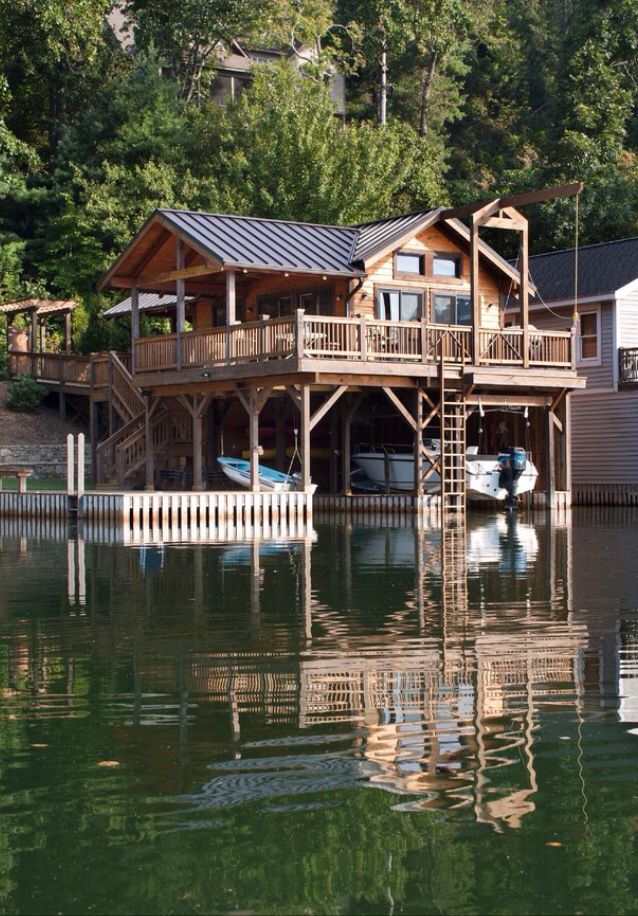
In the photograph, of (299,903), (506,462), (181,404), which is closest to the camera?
(299,903)

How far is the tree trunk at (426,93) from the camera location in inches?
2516

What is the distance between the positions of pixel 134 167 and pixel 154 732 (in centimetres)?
4737

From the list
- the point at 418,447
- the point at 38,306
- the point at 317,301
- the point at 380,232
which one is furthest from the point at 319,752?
the point at 38,306

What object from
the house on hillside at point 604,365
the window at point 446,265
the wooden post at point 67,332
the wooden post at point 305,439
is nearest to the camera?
the wooden post at point 305,439

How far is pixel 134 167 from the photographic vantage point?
178 ft

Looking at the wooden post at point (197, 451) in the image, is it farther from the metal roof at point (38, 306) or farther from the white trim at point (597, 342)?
the white trim at point (597, 342)

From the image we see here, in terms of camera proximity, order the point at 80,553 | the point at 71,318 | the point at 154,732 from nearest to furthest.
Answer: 1. the point at 154,732
2. the point at 80,553
3. the point at 71,318

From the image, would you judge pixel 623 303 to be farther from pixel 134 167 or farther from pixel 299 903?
pixel 299 903

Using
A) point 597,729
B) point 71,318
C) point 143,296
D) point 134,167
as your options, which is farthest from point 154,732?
point 134,167

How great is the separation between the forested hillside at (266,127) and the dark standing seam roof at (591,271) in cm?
885

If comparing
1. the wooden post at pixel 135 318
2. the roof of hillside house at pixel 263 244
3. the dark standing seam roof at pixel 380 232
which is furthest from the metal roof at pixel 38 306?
the dark standing seam roof at pixel 380 232

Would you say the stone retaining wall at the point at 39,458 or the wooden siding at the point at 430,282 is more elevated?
the wooden siding at the point at 430,282

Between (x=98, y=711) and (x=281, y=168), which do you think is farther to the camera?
(x=281, y=168)

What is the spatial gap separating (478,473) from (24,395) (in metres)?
16.5
